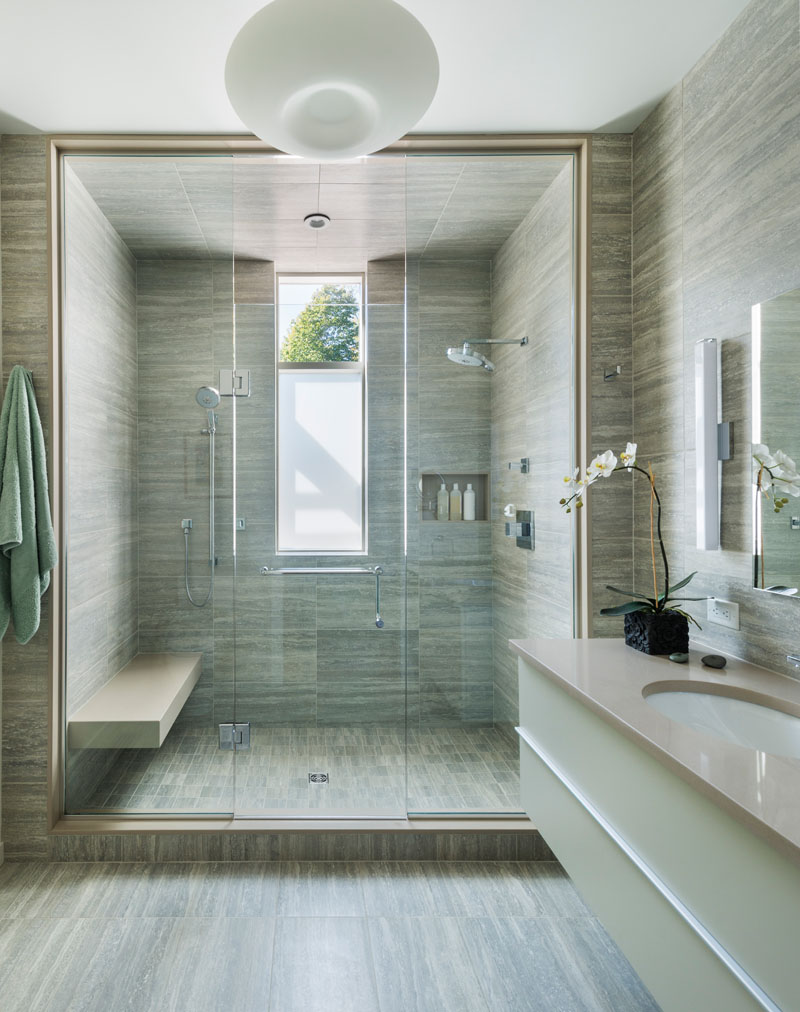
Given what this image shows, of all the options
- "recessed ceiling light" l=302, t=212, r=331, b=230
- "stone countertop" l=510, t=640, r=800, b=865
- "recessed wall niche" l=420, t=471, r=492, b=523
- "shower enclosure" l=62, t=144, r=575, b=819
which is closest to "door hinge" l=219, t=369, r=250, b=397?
"shower enclosure" l=62, t=144, r=575, b=819

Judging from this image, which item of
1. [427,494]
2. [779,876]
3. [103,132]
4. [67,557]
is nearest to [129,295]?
[103,132]

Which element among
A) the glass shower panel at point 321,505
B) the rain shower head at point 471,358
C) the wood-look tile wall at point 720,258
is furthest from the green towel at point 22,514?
the wood-look tile wall at point 720,258

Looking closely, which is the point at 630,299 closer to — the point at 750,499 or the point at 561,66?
the point at 561,66

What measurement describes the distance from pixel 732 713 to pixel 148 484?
2.11 metres

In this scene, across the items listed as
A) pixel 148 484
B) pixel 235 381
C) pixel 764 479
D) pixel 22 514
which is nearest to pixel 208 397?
pixel 235 381

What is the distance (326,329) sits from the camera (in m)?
2.53

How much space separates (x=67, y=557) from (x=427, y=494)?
→ 1.38 m

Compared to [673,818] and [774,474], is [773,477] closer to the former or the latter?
[774,474]

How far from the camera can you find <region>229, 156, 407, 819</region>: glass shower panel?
2.50 metres

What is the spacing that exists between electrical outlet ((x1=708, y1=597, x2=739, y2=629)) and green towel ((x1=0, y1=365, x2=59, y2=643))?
86.6 inches

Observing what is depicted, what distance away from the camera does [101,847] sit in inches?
94.0

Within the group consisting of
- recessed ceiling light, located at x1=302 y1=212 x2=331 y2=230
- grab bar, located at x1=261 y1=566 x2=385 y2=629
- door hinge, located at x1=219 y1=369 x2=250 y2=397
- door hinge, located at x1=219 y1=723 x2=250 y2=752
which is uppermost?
recessed ceiling light, located at x1=302 y1=212 x2=331 y2=230

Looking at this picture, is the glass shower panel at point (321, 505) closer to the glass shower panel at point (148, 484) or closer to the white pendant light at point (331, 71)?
the glass shower panel at point (148, 484)

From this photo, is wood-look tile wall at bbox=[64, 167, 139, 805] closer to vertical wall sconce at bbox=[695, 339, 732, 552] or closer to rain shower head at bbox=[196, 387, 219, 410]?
rain shower head at bbox=[196, 387, 219, 410]
